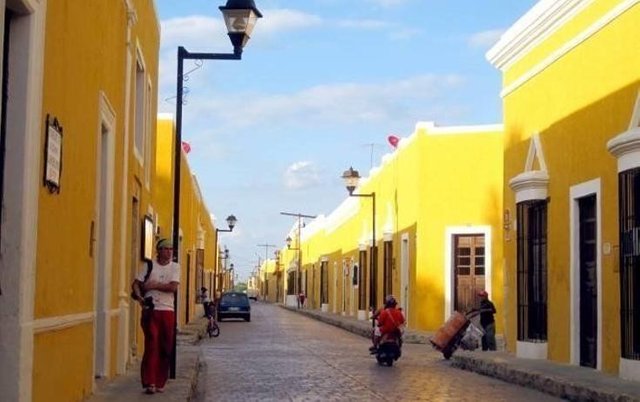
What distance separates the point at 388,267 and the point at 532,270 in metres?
21.7

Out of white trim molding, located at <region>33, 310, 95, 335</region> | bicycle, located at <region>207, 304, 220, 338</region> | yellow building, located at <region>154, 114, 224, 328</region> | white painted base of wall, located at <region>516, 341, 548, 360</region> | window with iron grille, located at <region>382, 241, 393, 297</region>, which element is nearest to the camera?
white trim molding, located at <region>33, 310, 95, 335</region>

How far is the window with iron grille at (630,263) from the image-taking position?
14250mm

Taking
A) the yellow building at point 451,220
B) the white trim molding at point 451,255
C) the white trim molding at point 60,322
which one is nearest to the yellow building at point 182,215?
the yellow building at point 451,220

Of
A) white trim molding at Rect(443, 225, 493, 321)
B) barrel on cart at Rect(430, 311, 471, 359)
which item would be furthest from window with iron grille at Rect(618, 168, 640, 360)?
white trim molding at Rect(443, 225, 493, 321)

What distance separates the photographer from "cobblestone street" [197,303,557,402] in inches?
561

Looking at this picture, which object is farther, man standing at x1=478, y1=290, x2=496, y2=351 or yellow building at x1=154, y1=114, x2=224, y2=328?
yellow building at x1=154, y1=114, x2=224, y2=328

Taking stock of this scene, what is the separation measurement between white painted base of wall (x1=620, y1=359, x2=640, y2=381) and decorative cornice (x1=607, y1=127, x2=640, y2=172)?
8.23 ft

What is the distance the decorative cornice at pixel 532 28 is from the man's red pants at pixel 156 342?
8960mm

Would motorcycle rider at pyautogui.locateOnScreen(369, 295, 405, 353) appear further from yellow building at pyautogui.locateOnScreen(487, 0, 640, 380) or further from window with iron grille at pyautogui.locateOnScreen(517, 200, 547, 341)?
window with iron grille at pyautogui.locateOnScreen(517, 200, 547, 341)

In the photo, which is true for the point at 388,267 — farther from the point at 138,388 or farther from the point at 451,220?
the point at 138,388

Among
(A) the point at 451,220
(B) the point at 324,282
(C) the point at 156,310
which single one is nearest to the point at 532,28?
(C) the point at 156,310

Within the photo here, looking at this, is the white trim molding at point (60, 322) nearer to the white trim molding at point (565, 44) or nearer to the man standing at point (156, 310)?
the man standing at point (156, 310)

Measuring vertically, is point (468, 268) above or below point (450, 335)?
above

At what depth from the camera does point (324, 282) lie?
234 feet
